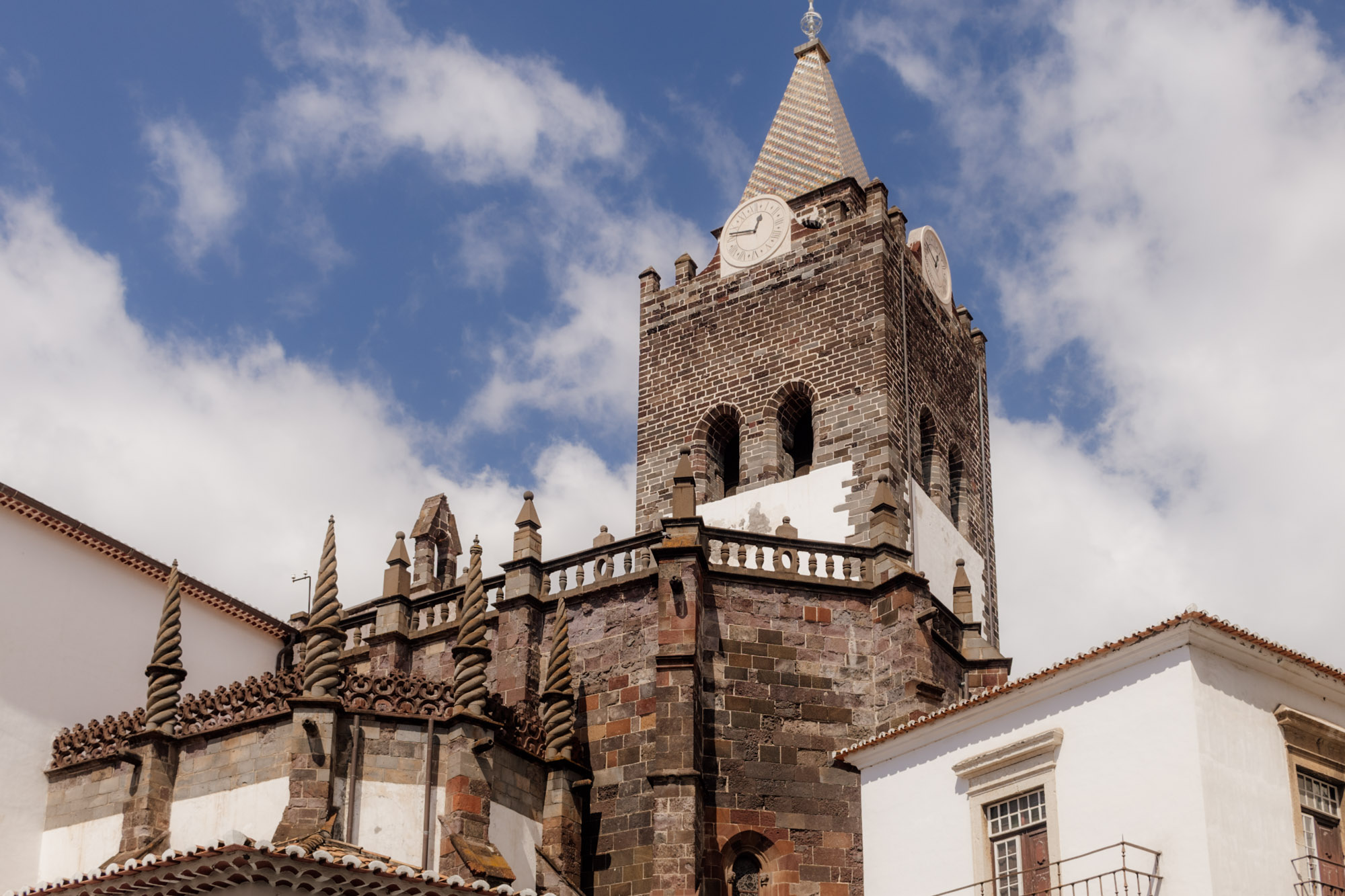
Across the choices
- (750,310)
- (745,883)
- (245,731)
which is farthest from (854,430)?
(245,731)

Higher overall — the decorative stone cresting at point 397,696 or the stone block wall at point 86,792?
the decorative stone cresting at point 397,696

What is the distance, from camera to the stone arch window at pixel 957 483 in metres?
39.0

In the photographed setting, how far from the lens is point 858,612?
1094 inches

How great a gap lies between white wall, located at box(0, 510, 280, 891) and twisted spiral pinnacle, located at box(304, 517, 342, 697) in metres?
4.60

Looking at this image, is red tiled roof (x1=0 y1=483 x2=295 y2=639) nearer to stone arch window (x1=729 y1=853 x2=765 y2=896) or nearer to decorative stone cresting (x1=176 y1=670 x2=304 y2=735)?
decorative stone cresting (x1=176 y1=670 x2=304 y2=735)

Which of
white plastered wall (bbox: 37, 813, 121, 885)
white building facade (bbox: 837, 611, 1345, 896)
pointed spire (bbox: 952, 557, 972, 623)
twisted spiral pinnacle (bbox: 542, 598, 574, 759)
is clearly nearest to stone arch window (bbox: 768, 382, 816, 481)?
pointed spire (bbox: 952, 557, 972, 623)

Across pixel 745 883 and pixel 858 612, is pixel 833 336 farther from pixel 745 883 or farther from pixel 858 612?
pixel 745 883

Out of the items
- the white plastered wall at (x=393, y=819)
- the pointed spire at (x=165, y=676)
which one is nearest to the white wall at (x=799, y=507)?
the white plastered wall at (x=393, y=819)

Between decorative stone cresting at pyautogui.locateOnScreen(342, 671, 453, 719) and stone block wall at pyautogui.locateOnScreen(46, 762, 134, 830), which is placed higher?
decorative stone cresting at pyautogui.locateOnScreen(342, 671, 453, 719)

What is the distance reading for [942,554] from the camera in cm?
3650

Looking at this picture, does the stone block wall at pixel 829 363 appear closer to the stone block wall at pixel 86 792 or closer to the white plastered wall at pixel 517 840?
the white plastered wall at pixel 517 840

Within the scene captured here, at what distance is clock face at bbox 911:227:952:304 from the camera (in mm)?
40844

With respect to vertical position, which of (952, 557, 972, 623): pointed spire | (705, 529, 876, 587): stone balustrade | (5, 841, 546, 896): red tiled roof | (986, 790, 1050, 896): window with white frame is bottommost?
(5, 841, 546, 896): red tiled roof

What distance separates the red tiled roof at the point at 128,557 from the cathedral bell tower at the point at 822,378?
9355 millimetres
